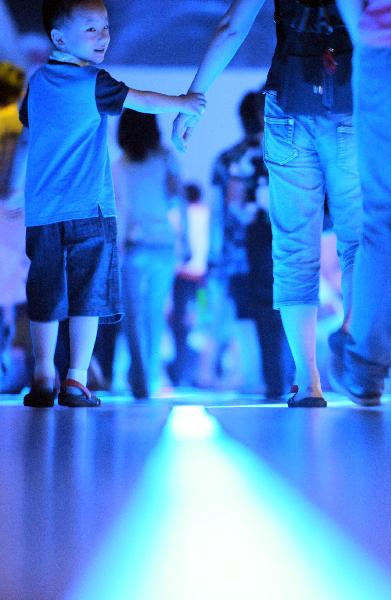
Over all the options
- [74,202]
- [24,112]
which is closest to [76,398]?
[74,202]

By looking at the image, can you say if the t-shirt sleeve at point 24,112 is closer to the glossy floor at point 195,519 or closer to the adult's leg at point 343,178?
the adult's leg at point 343,178

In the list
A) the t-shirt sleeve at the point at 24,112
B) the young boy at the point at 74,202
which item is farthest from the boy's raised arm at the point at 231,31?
the t-shirt sleeve at the point at 24,112

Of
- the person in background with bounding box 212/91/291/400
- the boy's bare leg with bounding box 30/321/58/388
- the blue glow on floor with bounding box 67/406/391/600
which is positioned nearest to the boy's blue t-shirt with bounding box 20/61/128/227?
the boy's bare leg with bounding box 30/321/58/388

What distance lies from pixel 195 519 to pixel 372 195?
712 millimetres

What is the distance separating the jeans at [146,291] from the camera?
2.46 meters

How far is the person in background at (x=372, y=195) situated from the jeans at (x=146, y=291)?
4.38 ft

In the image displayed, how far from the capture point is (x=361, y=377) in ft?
3.78

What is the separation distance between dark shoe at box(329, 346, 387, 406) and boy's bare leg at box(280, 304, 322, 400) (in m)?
0.66

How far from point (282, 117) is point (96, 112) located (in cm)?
52

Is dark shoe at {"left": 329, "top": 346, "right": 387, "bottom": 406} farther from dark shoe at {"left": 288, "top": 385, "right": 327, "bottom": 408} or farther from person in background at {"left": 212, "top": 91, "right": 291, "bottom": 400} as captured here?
person in background at {"left": 212, "top": 91, "right": 291, "bottom": 400}

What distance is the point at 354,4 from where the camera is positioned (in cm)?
110

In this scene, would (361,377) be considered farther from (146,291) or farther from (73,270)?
(146,291)

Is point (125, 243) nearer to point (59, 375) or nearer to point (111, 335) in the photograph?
point (111, 335)

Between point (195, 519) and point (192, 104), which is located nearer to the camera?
point (195, 519)
